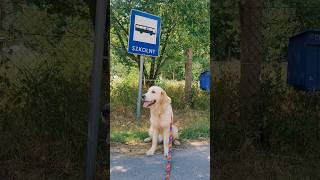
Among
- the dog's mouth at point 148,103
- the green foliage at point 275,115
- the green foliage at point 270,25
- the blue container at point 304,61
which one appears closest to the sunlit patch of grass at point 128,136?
the dog's mouth at point 148,103

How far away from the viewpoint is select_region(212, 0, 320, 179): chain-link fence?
5031 millimetres

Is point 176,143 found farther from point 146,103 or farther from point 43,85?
point 43,85

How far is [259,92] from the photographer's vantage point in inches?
207

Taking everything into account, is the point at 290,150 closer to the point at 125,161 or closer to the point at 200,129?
the point at 200,129

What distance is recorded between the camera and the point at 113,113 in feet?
11.8

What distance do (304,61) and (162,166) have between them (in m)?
2.47

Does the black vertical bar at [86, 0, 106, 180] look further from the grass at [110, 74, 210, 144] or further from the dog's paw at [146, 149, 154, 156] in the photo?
the dog's paw at [146, 149, 154, 156]

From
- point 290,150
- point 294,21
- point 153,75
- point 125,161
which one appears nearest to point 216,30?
point 294,21

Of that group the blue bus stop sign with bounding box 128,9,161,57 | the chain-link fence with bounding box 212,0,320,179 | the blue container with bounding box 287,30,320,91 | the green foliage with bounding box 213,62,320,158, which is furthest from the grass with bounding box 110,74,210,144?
the blue container with bounding box 287,30,320,91

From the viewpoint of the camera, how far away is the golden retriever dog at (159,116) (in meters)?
3.56

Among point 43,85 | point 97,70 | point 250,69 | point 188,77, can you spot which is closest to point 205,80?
point 188,77

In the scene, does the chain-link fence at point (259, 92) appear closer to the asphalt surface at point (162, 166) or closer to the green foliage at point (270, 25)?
the green foliage at point (270, 25)

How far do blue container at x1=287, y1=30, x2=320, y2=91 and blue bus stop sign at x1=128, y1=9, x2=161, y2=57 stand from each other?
90.0 inches

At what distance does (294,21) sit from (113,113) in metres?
3.01
